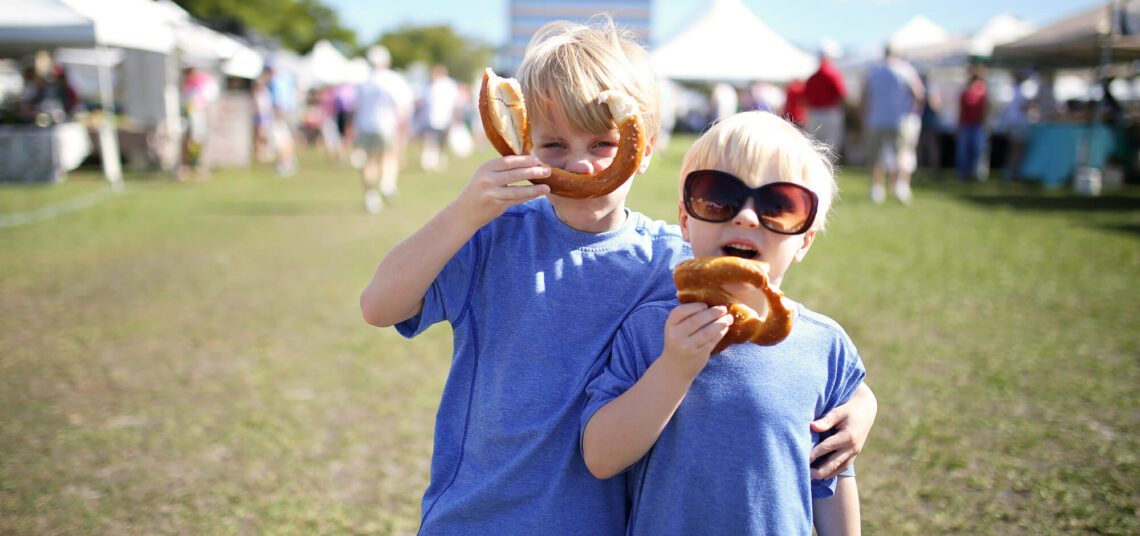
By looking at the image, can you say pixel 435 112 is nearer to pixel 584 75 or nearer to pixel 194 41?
pixel 194 41

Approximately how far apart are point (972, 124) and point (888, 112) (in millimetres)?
5097

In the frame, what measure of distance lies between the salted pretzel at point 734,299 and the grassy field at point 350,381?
1.85 metres

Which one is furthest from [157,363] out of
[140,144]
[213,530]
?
[140,144]

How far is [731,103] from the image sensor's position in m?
22.2

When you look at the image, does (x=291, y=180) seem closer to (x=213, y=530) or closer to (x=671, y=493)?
(x=213, y=530)

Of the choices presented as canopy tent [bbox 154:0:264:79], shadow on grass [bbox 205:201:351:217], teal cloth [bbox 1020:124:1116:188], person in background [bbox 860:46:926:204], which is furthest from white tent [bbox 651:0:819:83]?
shadow on grass [bbox 205:201:351:217]

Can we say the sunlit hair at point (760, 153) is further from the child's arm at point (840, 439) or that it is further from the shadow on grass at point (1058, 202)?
the shadow on grass at point (1058, 202)

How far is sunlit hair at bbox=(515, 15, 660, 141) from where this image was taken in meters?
1.53

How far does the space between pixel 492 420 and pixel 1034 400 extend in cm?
357

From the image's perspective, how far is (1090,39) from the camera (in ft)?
39.3

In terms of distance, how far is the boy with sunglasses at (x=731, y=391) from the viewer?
139 cm

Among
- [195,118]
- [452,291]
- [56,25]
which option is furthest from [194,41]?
[452,291]

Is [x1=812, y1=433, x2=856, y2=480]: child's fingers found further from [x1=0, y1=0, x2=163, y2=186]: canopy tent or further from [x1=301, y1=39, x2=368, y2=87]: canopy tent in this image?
[x1=301, y1=39, x2=368, y2=87]: canopy tent

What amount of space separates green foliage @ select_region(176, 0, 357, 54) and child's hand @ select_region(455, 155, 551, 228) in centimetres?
3614
